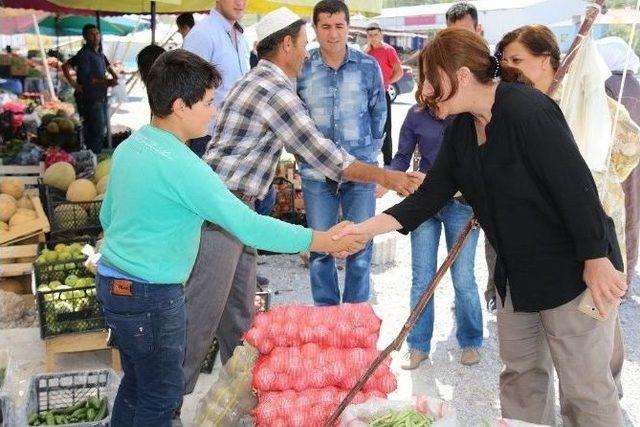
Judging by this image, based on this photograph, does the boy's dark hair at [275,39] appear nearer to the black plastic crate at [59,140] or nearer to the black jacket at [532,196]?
the black jacket at [532,196]

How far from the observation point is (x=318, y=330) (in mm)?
3137

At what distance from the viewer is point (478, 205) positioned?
2721 mm

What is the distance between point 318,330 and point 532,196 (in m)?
1.16

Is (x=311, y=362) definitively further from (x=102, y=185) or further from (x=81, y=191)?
(x=102, y=185)

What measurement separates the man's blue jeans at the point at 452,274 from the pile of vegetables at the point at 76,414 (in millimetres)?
1989

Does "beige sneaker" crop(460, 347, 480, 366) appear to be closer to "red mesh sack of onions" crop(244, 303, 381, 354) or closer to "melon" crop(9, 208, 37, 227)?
"red mesh sack of onions" crop(244, 303, 381, 354)

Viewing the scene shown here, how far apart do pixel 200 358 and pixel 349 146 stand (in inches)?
76.2

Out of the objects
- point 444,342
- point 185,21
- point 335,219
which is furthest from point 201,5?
point 444,342

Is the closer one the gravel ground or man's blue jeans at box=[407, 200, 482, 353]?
the gravel ground

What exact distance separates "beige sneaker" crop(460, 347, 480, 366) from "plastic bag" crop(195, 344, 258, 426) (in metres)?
1.69

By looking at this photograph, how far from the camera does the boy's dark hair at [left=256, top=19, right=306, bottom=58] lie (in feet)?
11.8

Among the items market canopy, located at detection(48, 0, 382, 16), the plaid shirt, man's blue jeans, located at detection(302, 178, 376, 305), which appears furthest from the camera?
market canopy, located at detection(48, 0, 382, 16)

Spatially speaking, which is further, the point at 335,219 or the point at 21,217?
the point at 21,217

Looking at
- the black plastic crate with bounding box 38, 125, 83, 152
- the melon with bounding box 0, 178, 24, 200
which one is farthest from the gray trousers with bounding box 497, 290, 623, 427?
the black plastic crate with bounding box 38, 125, 83, 152
